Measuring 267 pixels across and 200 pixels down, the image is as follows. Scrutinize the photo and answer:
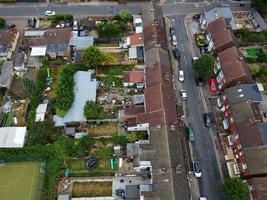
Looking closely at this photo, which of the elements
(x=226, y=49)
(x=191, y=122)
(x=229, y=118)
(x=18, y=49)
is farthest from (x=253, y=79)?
(x=18, y=49)

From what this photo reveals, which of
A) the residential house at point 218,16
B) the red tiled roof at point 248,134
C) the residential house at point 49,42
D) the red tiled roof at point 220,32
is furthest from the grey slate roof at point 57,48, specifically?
the red tiled roof at point 248,134

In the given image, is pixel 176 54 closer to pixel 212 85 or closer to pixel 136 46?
pixel 136 46

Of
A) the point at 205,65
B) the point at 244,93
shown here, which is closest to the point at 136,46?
the point at 205,65

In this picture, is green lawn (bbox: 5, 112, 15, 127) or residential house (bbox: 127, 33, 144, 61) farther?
residential house (bbox: 127, 33, 144, 61)

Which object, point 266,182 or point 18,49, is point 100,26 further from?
point 266,182

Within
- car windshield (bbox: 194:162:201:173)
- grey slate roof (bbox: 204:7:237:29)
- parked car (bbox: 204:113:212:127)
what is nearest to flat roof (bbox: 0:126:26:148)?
car windshield (bbox: 194:162:201:173)

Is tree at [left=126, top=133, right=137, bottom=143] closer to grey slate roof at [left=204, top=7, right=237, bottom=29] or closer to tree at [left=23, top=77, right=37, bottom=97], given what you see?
tree at [left=23, top=77, right=37, bottom=97]
